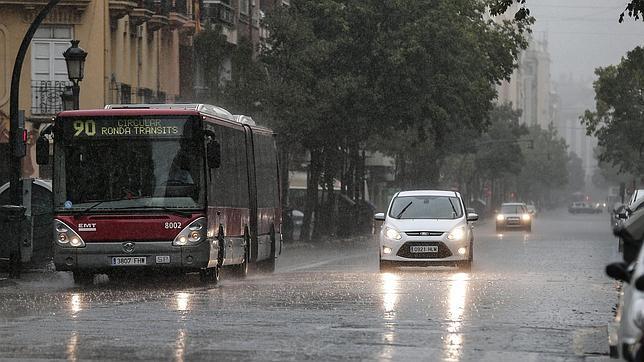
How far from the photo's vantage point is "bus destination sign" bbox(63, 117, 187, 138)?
26875 millimetres

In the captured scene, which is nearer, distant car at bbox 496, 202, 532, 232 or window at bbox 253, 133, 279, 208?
window at bbox 253, 133, 279, 208

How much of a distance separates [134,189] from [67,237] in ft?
4.03

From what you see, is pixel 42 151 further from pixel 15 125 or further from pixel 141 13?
pixel 141 13

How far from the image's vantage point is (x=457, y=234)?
3366 centimetres

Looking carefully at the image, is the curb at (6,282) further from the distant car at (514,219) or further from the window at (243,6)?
the distant car at (514,219)

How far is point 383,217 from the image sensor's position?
34.6 m

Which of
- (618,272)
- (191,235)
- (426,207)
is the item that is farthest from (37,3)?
(618,272)

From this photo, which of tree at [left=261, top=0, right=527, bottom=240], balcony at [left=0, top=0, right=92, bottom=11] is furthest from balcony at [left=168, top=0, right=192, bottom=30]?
balcony at [left=0, top=0, right=92, bottom=11]

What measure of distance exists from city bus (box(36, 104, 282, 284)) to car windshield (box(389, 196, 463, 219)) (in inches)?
299

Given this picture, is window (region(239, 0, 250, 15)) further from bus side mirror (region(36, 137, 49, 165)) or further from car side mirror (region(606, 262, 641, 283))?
car side mirror (region(606, 262, 641, 283))

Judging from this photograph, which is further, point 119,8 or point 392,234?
point 119,8

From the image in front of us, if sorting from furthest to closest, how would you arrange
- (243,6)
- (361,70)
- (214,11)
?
1. (243,6)
2. (214,11)
3. (361,70)

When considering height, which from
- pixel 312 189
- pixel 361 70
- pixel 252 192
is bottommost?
pixel 252 192

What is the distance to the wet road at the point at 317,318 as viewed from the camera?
49.4 feet
